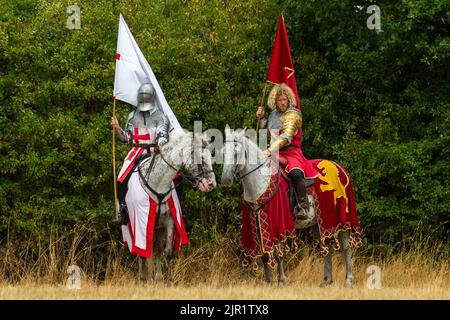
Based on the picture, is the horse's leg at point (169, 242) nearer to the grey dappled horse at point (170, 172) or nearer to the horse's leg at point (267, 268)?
the grey dappled horse at point (170, 172)

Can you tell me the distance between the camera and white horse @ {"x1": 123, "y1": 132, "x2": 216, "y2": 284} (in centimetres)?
1408

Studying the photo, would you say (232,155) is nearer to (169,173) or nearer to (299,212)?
(169,173)

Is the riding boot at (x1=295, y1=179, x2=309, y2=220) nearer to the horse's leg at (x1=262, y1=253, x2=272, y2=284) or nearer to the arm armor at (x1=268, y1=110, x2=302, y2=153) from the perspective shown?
the arm armor at (x1=268, y1=110, x2=302, y2=153)

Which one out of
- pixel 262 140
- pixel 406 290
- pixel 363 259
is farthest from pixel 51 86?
pixel 406 290

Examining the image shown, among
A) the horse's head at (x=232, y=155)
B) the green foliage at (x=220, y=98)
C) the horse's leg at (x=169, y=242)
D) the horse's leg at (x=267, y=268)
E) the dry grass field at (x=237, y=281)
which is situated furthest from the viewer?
the green foliage at (x=220, y=98)

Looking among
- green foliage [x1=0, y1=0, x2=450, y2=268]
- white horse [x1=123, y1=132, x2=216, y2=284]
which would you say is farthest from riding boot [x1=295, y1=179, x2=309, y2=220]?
green foliage [x1=0, y1=0, x2=450, y2=268]

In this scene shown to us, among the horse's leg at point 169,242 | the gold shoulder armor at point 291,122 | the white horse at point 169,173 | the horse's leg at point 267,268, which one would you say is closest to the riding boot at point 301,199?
the gold shoulder armor at point 291,122

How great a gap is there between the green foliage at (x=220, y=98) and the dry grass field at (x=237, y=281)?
2.56 feet

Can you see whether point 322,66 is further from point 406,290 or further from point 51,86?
point 406,290

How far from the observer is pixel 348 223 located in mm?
15625

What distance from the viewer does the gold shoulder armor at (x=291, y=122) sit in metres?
14.8

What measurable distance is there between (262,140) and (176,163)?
1.78 m

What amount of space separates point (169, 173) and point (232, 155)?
34.1 inches

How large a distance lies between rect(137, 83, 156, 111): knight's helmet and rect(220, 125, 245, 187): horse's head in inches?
51.3
